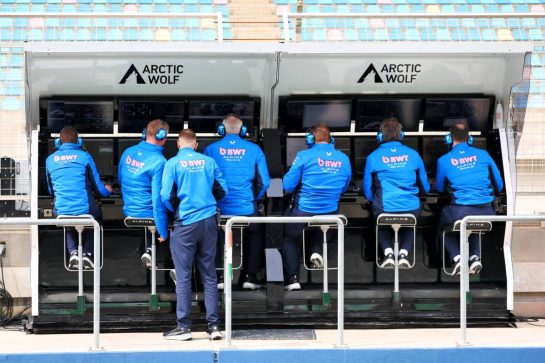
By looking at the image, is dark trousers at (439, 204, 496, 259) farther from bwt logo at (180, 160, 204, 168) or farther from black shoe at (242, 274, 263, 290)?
bwt logo at (180, 160, 204, 168)

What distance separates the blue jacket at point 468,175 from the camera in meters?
7.25

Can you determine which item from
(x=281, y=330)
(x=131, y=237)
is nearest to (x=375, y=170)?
(x=281, y=330)

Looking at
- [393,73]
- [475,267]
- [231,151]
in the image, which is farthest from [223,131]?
[475,267]

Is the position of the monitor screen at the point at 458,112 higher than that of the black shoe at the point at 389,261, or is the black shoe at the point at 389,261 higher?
the monitor screen at the point at 458,112

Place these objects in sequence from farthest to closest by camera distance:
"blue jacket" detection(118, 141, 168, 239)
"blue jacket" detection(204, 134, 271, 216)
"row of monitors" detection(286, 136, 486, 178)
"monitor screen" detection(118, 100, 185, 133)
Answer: "row of monitors" detection(286, 136, 486, 178) → "monitor screen" detection(118, 100, 185, 133) → "blue jacket" detection(204, 134, 271, 216) → "blue jacket" detection(118, 141, 168, 239)

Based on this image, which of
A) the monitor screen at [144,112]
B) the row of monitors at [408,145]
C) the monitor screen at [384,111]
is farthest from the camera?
the row of monitors at [408,145]

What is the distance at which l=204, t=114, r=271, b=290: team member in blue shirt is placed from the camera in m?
7.06

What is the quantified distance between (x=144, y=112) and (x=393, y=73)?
2.04 m

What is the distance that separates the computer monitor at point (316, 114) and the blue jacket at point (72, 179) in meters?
1.63

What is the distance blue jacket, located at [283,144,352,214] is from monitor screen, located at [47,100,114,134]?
5.07 ft

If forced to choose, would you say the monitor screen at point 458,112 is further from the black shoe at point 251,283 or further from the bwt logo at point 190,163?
the bwt logo at point 190,163

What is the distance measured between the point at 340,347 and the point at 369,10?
9.09 metres

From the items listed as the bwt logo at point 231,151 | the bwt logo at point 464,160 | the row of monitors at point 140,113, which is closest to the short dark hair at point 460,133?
the bwt logo at point 464,160

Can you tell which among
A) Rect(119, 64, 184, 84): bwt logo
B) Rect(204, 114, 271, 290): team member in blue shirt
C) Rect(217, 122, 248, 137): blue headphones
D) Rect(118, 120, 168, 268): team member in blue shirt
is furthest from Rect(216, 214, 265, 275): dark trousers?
Rect(119, 64, 184, 84): bwt logo
